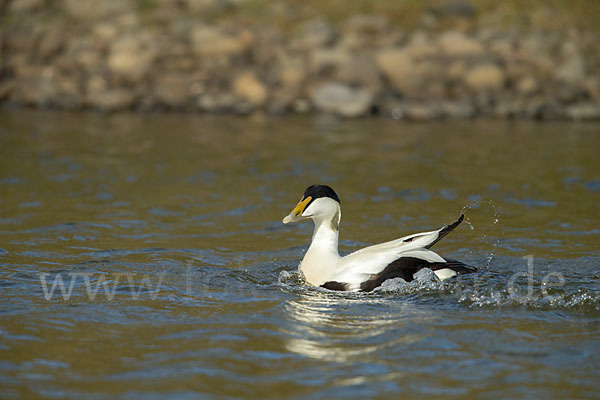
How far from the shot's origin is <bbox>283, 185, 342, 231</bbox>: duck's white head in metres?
6.87

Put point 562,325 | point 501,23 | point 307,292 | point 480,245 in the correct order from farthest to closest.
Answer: point 501,23
point 480,245
point 307,292
point 562,325

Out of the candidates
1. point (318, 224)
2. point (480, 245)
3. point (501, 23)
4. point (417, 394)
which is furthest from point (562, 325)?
point (501, 23)

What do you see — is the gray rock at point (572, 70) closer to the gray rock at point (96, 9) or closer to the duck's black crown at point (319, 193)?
the gray rock at point (96, 9)

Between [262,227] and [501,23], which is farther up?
[501,23]

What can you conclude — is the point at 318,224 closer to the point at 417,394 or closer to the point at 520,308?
the point at 520,308

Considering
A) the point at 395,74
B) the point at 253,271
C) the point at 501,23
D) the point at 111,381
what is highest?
the point at 501,23

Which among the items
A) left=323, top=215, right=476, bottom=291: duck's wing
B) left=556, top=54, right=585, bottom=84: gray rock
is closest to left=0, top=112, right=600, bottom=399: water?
left=323, top=215, right=476, bottom=291: duck's wing

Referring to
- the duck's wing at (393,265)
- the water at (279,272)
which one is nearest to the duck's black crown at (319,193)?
the duck's wing at (393,265)

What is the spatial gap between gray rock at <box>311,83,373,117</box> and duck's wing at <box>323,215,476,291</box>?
11115 millimetres

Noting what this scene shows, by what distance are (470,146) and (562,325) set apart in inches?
336

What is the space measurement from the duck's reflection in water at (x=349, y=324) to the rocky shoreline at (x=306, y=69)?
36.9ft

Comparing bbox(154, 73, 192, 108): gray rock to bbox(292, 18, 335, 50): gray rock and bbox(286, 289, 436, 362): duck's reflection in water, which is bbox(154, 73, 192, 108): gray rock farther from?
bbox(286, 289, 436, 362): duck's reflection in water

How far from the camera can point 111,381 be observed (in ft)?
15.7

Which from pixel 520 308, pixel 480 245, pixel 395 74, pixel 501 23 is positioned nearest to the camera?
pixel 520 308
